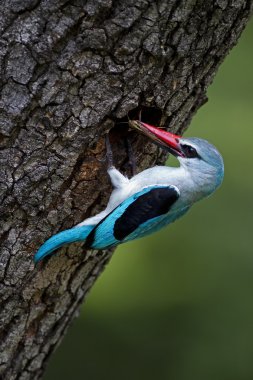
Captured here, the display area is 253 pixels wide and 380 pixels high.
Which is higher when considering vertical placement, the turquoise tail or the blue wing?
the blue wing

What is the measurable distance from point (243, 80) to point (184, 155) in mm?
2125

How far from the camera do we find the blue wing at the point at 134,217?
3.66 metres

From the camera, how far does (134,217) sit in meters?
3.70

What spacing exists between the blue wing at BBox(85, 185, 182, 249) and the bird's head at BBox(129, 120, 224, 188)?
173mm

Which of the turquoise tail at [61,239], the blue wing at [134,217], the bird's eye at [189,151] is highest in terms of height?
the bird's eye at [189,151]

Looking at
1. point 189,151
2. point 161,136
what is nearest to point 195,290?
point 189,151

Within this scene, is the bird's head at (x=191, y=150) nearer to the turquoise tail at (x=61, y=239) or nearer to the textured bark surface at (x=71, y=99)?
the textured bark surface at (x=71, y=99)

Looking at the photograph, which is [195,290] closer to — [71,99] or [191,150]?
[191,150]

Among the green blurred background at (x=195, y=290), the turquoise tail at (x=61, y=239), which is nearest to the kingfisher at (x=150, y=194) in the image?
the turquoise tail at (x=61, y=239)

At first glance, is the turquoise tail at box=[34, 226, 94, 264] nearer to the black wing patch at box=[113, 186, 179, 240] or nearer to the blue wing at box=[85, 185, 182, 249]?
the blue wing at box=[85, 185, 182, 249]

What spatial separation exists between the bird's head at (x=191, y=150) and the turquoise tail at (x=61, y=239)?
549mm

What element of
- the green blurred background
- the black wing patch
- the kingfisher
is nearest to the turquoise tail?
the kingfisher

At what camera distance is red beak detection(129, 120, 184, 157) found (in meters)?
3.69

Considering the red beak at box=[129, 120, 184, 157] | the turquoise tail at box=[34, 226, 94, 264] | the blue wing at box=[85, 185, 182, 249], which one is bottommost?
the turquoise tail at box=[34, 226, 94, 264]
